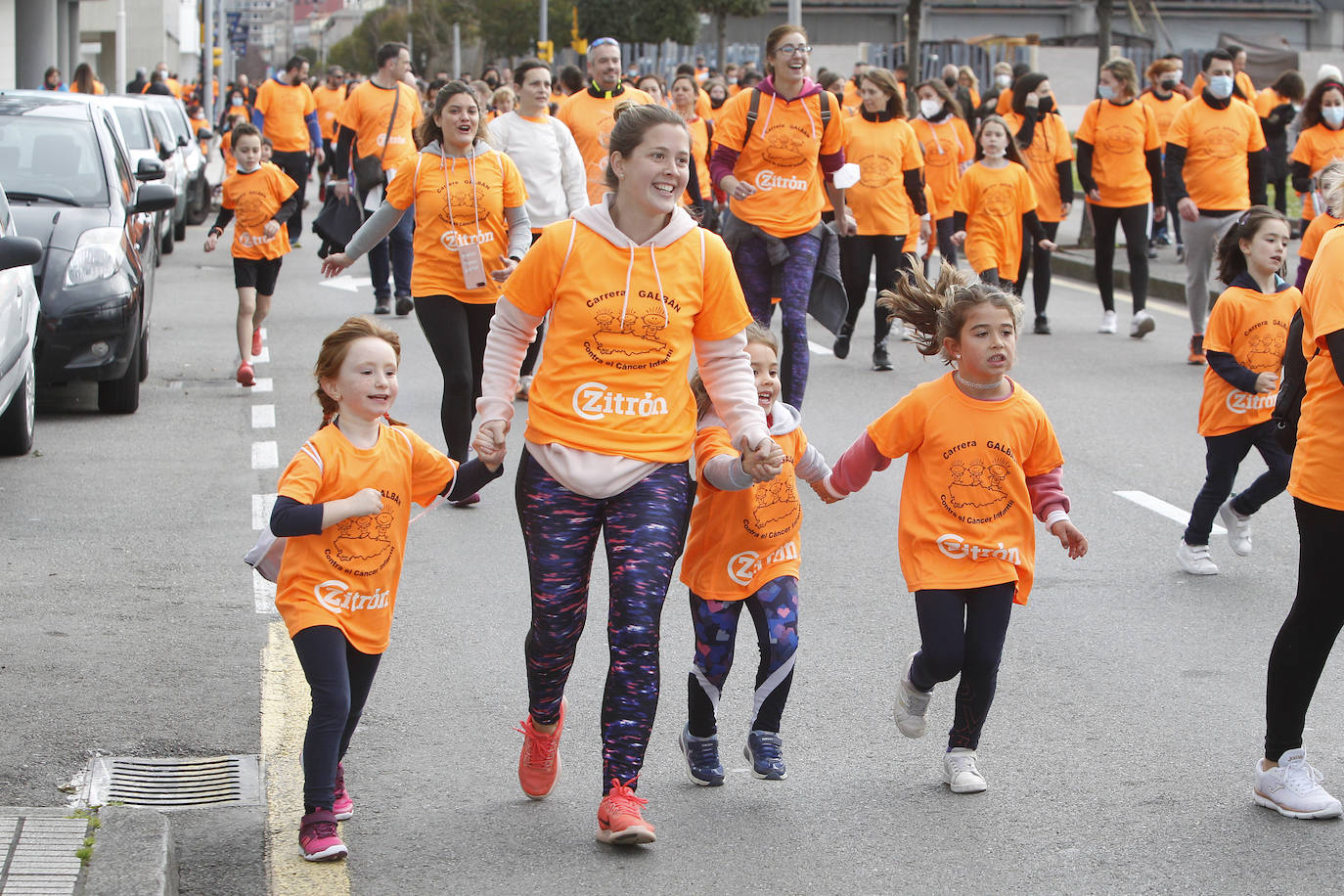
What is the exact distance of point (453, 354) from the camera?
841 centimetres

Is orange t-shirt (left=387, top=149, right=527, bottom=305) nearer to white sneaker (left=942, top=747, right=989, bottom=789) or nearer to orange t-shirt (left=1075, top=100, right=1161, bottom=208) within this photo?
white sneaker (left=942, top=747, right=989, bottom=789)

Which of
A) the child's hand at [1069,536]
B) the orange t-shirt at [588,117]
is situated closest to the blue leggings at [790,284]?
the orange t-shirt at [588,117]

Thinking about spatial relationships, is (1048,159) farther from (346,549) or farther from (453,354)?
(346,549)

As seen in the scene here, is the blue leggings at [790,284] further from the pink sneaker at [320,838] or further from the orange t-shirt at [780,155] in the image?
the pink sneaker at [320,838]

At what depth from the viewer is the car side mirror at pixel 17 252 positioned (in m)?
7.21

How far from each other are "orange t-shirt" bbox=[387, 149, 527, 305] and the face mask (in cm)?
660

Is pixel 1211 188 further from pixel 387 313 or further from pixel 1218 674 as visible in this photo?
pixel 1218 674

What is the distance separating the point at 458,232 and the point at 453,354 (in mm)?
568

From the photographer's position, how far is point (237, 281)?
1176cm

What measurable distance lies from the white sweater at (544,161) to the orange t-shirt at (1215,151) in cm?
498

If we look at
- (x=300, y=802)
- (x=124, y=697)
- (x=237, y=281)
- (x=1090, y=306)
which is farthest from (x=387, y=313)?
(x=300, y=802)

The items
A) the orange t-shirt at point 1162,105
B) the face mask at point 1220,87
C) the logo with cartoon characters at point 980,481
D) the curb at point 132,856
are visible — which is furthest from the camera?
the orange t-shirt at point 1162,105

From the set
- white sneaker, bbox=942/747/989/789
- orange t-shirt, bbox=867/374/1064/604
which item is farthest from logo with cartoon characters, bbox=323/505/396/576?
white sneaker, bbox=942/747/989/789

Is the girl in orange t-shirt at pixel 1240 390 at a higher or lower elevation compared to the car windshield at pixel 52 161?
lower
